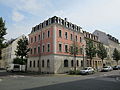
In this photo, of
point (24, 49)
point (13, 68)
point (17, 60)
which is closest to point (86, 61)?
point (24, 49)

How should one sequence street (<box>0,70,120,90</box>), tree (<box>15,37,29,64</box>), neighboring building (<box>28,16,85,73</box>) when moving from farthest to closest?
tree (<box>15,37,29,64</box>)
neighboring building (<box>28,16,85,73</box>)
street (<box>0,70,120,90</box>)

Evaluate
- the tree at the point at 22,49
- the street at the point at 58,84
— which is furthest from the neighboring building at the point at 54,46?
the street at the point at 58,84

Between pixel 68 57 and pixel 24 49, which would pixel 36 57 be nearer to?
pixel 24 49

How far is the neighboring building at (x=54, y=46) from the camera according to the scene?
3328 cm

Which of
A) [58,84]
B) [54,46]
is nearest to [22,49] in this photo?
[54,46]

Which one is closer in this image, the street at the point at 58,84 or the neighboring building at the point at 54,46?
the street at the point at 58,84

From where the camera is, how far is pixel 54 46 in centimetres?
3309

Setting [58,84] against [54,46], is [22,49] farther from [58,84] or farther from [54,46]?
[58,84]

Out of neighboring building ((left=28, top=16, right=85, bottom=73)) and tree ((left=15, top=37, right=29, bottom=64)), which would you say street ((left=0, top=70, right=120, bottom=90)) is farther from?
tree ((left=15, top=37, right=29, bottom=64))

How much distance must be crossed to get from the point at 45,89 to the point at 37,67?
27417mm

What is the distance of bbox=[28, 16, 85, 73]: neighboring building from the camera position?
109 ft

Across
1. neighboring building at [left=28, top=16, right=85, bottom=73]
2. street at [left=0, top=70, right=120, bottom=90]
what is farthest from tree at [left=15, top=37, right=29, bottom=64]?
street at [left=0, top=70, right=120, bottom=90]

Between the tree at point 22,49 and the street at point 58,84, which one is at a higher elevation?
the tree at point 22,49

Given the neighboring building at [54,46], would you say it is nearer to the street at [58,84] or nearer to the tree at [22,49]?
the tree at [22,49]
